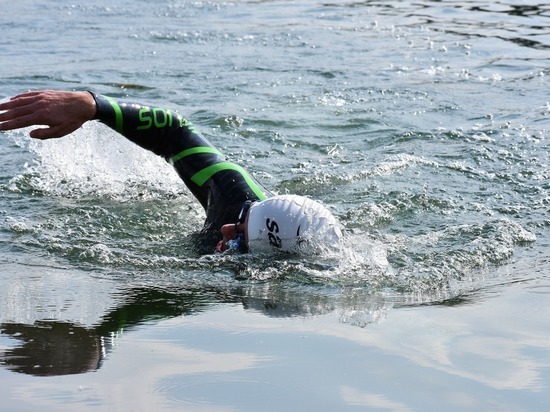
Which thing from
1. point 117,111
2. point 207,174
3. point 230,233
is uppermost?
point 117,111

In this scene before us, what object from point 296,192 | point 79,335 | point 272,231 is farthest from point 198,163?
point 79,335

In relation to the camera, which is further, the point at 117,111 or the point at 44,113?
the point at 117,111

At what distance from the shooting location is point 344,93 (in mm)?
11219

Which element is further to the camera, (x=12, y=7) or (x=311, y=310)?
(x=12, y=7)

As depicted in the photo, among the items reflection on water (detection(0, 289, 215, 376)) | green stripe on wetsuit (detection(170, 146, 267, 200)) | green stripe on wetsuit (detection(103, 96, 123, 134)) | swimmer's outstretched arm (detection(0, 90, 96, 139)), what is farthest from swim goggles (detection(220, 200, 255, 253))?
swimmer's outstretched arm (detection(0, 90, 96, 139))

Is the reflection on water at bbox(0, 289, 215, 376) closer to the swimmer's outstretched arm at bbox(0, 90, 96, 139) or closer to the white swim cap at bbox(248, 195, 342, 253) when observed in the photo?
the white swim cap at bbox(248, 195, 342, 253)

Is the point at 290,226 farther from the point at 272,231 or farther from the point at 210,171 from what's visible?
the point at 210,171

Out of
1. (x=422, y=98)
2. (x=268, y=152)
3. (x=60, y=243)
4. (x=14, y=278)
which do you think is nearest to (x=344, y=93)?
(x=422, y=98)

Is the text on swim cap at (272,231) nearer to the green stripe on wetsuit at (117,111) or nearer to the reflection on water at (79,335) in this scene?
the reflection on water at (79,335)

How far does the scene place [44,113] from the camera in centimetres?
566

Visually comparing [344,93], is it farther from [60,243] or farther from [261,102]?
[60,243]

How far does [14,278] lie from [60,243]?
0.91m

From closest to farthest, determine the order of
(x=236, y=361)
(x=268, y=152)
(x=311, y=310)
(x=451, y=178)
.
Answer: (x=236, y=361)
(x=311, y=310)
(x=451, y=178)
(x=268, y=152)

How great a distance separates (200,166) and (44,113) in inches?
48.3
